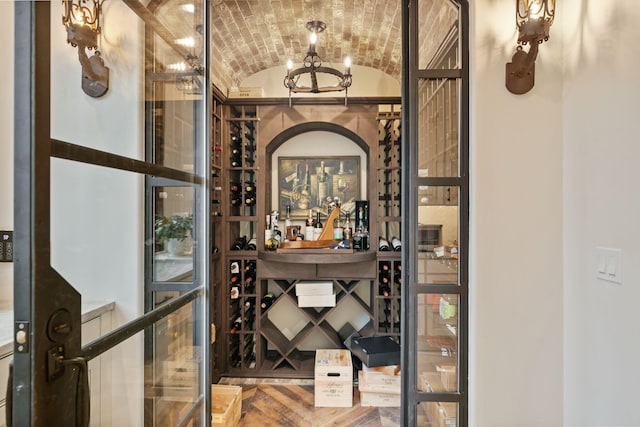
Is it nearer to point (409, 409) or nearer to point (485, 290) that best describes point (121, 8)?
point (485, 290)

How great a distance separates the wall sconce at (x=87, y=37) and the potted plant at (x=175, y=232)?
0.51m

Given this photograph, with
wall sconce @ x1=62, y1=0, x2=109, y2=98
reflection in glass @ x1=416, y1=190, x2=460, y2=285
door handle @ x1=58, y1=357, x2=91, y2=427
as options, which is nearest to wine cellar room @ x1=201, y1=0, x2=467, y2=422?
reflection in glass @ x1=416, y1=190, x2=460, y2=285

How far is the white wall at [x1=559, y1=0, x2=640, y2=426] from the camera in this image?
3.49 ft

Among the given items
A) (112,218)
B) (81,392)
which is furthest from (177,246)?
(81,392)

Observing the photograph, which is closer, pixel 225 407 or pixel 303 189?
pixel 225 407

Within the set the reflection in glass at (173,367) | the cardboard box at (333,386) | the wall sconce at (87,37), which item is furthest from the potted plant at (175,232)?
the cardboard box at (333,386)

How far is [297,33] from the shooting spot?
2736 millimetres

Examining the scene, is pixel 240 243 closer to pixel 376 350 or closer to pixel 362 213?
pixel 362 213

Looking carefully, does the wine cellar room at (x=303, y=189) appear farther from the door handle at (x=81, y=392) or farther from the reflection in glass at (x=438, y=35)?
the door handle at (x=81, y=392)

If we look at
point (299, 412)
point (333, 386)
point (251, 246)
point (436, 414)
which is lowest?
point (299, 412)

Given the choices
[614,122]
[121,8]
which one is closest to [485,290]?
[614,122]

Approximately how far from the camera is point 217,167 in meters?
2.82

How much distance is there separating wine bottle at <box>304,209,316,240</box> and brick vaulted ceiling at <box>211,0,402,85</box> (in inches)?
59.5

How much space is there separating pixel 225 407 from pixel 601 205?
2212mm
